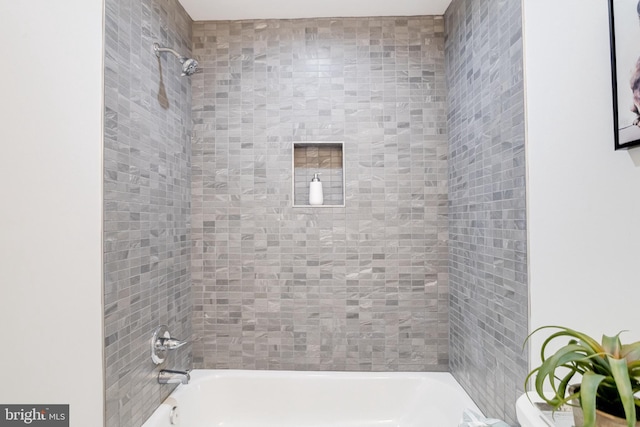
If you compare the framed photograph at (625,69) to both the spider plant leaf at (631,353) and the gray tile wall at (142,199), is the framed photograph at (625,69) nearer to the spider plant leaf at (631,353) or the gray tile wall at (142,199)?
the spider plant leaf at (631,353)

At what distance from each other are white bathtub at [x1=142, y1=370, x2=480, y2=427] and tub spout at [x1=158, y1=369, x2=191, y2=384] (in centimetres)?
19

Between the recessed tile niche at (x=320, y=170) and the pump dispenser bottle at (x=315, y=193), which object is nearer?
the pump dispenser bottle at (x=315, y=193)

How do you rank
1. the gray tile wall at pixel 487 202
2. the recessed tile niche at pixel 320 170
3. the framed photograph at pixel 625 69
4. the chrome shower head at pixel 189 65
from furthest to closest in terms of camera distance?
1. the recessed tile niche at pixel 320 170
2. the chrome shower head at pixel 189 65
3. the gray tile wall at pixel 487 202
4. the framed photograph at pixel 625 69

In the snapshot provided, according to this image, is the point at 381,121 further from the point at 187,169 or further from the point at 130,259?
the point at 130,259

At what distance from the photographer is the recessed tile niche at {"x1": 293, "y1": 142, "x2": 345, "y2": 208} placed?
7.23 ft

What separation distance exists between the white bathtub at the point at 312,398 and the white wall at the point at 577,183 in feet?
3.49

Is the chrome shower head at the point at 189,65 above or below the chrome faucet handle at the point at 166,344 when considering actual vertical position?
above

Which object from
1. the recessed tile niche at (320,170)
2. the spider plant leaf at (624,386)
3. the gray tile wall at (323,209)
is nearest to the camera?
the spider plant leaf at (624,386)

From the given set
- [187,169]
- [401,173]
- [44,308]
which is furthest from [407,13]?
[44,308]

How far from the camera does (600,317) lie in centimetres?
92

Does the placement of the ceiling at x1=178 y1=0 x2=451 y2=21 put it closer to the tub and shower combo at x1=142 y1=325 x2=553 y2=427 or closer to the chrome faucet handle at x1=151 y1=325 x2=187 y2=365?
the chrome faucet handle at x1=151 y1=325 x2=187 y2=365

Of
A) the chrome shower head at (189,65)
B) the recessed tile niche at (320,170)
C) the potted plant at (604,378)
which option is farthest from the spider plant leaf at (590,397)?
the chrome shower head at (189,65)

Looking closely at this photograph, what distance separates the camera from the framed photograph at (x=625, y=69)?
0.79 meters

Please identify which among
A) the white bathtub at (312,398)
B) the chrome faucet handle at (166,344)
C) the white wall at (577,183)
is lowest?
the white bathtub at (312,398)
